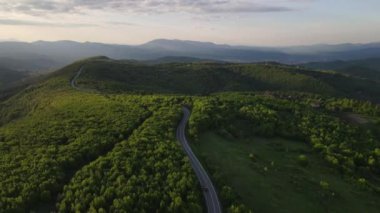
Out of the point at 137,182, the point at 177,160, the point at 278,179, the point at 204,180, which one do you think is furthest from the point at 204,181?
the point at 278,179

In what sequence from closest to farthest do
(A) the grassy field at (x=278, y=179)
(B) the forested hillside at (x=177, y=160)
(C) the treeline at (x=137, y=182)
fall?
(C) the treeline at (x=137, y=182) → (B) the forested hillside at (x=177, y=160) → (A) the grassy field at (x=278, y=179)

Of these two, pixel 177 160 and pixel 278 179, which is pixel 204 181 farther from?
pixel 278 179

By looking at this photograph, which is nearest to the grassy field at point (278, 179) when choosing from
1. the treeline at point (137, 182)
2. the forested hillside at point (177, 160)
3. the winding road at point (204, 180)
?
the forested hillside at point (177, 160)

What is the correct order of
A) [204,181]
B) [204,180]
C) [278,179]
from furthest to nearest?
1. [278,179]
2. [204,180]
3. [204,181]

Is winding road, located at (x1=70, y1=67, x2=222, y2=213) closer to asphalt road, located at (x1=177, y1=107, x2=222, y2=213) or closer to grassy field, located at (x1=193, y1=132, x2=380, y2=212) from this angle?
asphalt road, located at (x1=177, y1=107, x2=222, y2=213)

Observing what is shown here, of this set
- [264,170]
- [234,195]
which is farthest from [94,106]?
[234,195]

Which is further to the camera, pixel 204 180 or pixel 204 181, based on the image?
pixel 204 180

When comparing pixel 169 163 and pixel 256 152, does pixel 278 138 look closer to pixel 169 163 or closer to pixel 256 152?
pixel 256 152

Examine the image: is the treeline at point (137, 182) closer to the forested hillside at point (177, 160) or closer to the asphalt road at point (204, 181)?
the forested hillside at point (177, 160)
